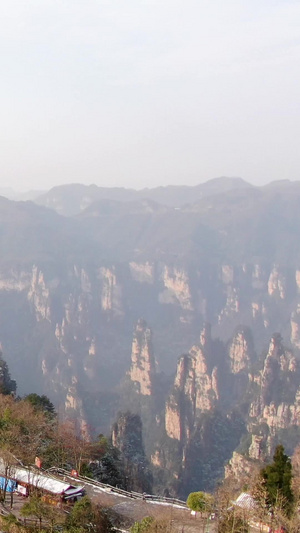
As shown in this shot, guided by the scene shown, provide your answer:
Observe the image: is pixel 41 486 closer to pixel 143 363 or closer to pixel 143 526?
pixel 143 526

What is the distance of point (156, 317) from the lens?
172250 mm

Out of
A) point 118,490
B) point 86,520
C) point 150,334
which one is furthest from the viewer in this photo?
point 150,334

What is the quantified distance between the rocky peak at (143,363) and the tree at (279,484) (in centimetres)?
8606

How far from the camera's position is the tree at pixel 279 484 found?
1866 centimetres

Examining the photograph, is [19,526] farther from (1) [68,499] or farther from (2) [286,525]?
(2) [286,525]

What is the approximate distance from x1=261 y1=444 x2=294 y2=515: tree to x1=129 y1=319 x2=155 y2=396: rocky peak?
86.1m

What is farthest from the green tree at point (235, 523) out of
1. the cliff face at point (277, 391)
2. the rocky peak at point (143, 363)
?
the rocky peak at point (143, 363)

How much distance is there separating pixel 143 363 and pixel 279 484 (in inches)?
3485

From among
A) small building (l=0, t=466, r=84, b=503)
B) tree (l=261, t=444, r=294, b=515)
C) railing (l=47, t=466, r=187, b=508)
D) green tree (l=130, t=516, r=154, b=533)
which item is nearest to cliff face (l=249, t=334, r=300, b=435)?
railing (l=47, t=466, r=187, b=508)

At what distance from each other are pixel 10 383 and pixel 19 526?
36598 millimetres

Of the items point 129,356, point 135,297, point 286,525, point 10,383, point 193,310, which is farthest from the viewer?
point 135,297

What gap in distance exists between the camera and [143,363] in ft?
350

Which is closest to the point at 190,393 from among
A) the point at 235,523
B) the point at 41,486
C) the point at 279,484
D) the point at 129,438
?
the point at 129,438

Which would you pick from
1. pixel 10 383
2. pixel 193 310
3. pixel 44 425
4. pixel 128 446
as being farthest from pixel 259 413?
pixel 193 310
